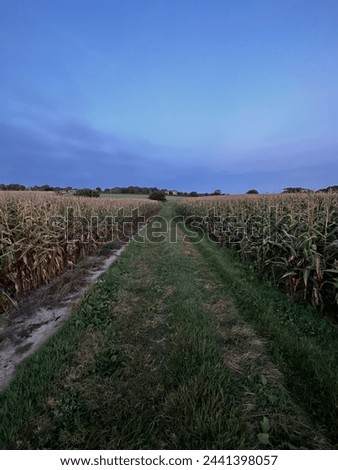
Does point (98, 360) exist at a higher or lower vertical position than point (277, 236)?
lower

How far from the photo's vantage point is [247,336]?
407 cm

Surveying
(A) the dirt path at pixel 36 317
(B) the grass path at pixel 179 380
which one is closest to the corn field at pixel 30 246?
(A) the dirt path at pixel 36 317

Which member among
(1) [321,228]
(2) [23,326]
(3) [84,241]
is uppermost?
(1) [321,228]

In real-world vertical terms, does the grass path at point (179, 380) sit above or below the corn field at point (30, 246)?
below

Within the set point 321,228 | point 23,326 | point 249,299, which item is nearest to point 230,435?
point 249,299

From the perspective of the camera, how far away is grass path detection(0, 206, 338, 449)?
2.30m

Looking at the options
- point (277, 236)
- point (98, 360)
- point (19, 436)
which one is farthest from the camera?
point (277, 236)

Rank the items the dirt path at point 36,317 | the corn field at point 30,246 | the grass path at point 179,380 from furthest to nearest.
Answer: the corn field at point 30,246 < the dirt path at point 36,317 < the grass path at point 179,380

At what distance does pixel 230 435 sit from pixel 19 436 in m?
1.94

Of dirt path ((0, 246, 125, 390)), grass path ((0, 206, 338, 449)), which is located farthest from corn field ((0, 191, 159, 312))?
grass path ((0, 206, 338, 449))

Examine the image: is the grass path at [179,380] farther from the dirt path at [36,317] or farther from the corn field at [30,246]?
the corn field at [30,246]

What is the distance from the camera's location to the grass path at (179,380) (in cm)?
230
